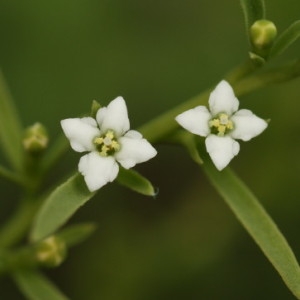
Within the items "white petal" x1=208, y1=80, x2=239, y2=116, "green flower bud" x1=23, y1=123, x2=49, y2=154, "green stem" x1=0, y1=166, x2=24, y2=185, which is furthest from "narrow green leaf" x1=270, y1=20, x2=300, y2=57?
"green stem" x1=0, y1=166, x2=24, y2=185

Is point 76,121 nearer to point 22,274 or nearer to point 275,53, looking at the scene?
point 275,53

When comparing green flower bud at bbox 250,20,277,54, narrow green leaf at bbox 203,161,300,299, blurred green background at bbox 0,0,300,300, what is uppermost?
green flower bud at bbox 250,20,277,54

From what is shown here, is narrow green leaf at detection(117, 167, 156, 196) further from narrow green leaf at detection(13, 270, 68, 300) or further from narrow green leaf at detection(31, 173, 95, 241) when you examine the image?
narrow green leaf at detection(13, 270, 68, 300)

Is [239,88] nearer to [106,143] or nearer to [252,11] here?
[252,11]

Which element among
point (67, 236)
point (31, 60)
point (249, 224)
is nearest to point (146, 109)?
point (31, 60)

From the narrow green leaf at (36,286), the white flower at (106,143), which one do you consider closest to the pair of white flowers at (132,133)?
the white flower at (106,143)

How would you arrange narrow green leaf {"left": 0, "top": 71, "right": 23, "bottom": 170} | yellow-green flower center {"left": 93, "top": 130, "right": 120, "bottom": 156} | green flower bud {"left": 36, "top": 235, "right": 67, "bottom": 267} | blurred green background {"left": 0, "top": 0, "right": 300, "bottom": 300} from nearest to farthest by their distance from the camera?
1. yellow-green flower center {"left": 93, "top": 130, "right": 120, "bottom": 156}
2. green flower bud {"left": 36, "top": 235, "right": 67, "bottom": 267}
3. narrow green leaf {"left": 0, "top": 71, "right": 23, "bottom": 170}
4. blurred green background {"left": 0, "top": 0, "right": 300, "bottom": 300}

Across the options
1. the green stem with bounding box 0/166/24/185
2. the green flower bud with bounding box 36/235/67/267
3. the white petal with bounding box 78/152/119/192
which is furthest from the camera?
the green flower bud with bounding box 36/235/67/267
